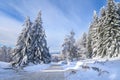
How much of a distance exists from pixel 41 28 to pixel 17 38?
7.34m

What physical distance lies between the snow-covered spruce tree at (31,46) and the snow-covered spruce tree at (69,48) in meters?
28.7

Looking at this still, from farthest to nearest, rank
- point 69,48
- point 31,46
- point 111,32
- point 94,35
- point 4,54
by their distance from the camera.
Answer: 1. point 4,54
2. point 69,48
3. point 94,35
4. point 31,46
5. point 111,32

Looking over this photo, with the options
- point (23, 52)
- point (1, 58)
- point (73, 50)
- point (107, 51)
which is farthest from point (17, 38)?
point (1, 58)

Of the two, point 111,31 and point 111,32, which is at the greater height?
point 111,31

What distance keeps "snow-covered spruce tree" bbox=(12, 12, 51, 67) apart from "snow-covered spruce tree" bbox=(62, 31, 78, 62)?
1131 inches

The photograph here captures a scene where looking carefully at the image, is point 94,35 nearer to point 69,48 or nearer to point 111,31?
point 111,31

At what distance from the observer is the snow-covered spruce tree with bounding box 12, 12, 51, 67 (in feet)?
125

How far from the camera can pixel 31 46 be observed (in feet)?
132

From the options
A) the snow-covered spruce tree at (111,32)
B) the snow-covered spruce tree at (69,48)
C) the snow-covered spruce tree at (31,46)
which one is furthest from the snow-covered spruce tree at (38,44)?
the snow-covered spruce tree at (69,48)

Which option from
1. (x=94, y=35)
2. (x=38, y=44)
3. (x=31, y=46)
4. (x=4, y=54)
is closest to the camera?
(x=31, y=46)

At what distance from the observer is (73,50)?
238 feet

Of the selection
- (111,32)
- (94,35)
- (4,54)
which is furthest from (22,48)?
(4,54)

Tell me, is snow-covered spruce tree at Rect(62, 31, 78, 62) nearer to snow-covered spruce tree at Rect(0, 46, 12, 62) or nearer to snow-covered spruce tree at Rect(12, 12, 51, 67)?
snow-covered spruce tree at Rect(12, 12, 51, 67)

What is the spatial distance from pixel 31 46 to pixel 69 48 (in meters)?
35.0
